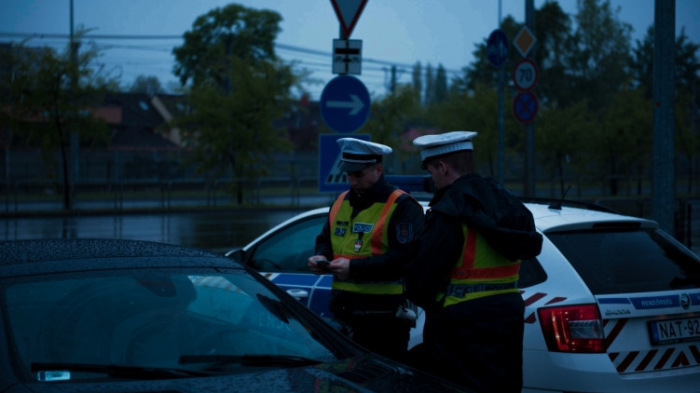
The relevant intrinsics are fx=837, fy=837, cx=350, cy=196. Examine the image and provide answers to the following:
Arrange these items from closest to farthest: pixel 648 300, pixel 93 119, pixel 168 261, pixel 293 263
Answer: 1. pixel 168 261
2. pixel 648 300
3. pixel 293 263
4. pixel 93 119

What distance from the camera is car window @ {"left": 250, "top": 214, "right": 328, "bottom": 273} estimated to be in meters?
6.13

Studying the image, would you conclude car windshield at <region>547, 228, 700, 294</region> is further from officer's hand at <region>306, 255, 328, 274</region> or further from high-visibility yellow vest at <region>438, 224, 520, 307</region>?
officer's hand at <region>306, 255, 328, 274</region>

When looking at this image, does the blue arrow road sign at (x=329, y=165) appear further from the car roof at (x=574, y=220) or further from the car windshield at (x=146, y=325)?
the car windshield at (x=146, y=325)

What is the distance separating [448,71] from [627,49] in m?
16.4

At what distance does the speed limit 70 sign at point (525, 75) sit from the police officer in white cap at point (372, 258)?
8783 millimetres

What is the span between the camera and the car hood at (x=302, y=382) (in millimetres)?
2820

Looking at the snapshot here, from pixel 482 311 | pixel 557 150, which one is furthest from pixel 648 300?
pixel 557 150

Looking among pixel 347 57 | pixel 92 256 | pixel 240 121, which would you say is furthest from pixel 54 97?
pixel 92 256

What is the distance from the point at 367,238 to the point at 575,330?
121cm

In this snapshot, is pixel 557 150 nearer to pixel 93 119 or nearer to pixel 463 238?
pixel 93 119

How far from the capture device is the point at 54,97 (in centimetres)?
2853

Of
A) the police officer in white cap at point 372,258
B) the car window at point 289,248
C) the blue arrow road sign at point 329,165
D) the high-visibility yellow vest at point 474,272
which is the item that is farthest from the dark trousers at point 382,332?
the blue arrow road sign at point 329,165

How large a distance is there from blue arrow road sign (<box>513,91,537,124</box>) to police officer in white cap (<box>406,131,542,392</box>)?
9.49 metres

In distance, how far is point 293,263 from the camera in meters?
6.21
